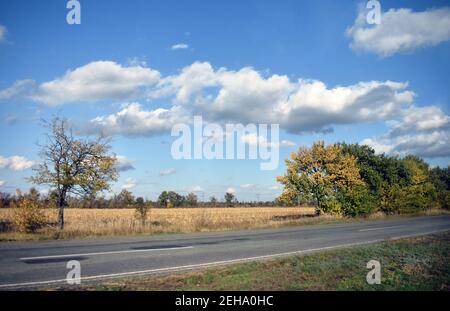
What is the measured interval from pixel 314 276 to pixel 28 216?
14378mm

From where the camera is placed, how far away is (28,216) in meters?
16.6

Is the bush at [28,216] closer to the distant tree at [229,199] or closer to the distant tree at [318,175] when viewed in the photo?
the distant tree at [318,175]

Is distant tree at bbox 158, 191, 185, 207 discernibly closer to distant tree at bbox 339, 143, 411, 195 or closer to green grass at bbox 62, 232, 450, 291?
distant tree at bbox 339, 143, 411, 195

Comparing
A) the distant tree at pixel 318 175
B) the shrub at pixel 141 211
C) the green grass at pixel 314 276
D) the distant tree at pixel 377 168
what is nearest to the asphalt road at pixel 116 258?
the green grass at pixel 314 276

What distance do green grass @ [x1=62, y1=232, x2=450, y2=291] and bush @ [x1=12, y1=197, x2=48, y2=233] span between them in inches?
458

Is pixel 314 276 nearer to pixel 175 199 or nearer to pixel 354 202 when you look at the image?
pixel 354 202

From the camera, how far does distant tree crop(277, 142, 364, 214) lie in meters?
33.0

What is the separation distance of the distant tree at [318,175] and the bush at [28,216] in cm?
2182

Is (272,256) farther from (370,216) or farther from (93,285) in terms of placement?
(370,216)

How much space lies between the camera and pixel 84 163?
18.5 metres

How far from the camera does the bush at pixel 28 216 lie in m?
16.5

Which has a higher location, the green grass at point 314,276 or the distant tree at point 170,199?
the green grass at point 314,276

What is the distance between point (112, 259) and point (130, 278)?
2.63m

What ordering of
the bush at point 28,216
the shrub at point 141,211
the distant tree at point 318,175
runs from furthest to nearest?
the distant tree at point 318,175
the shrub at point 141,211
the bush at point 28,216
